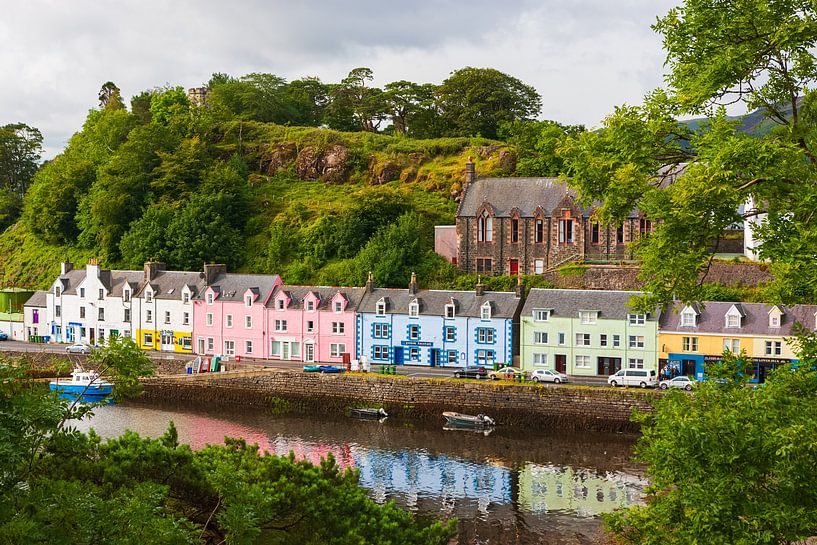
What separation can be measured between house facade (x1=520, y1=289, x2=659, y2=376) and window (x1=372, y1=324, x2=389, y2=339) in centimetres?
730

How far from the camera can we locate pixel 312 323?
164ft

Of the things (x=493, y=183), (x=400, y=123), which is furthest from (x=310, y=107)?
(x=493, y=183)

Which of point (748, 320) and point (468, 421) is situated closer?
point (468, 421)

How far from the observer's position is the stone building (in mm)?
53625

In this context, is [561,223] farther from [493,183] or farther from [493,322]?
[493,322]

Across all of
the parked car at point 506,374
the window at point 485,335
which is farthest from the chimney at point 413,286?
the parked car at point 506,374

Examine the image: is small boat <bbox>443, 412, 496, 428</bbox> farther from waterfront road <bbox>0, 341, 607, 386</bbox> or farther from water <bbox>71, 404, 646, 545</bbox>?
waterfront road <bbox>0, 341, 607, 386</bbox>

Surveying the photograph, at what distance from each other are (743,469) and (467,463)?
2384cm

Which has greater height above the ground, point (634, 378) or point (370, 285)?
point (370, 285)

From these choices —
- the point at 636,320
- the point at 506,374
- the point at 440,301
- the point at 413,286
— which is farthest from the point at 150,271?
the point at 636,320

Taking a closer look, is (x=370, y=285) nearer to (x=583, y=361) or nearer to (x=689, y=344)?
(x=583, y=361)

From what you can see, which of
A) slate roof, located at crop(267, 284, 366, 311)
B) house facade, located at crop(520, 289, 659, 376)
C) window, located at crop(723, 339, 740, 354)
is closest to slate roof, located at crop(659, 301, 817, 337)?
window, located at crop(723, 339, 740, 354)

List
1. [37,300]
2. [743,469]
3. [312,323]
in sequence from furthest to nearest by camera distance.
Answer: [37,300]
[312,323]
[743,469]

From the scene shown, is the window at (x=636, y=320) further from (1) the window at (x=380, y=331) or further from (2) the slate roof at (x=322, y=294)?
(2) the slate roof at (x=322, y=294)
